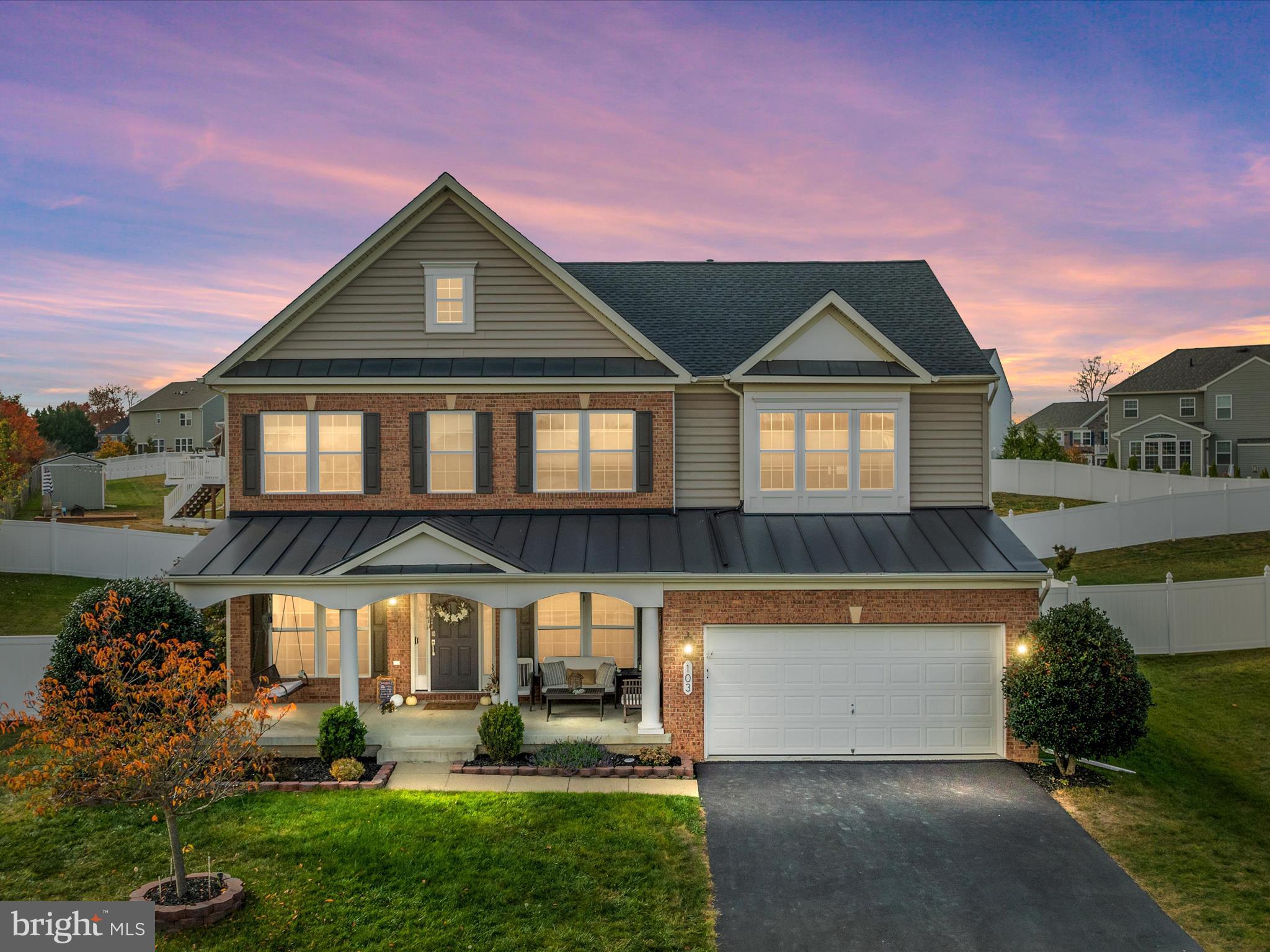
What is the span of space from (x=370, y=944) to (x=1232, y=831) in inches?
471

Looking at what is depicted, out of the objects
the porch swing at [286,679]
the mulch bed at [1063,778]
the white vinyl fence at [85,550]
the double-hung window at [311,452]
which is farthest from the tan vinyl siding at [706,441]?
the white vinyl fence at [85,550]

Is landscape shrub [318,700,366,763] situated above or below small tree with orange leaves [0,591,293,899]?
below

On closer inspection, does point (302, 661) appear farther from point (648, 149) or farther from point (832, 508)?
point (648, 149)

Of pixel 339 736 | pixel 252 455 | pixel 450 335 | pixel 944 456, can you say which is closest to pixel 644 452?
pixel 450 335

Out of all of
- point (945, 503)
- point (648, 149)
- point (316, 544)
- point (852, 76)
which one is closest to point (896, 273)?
point (852, 76)

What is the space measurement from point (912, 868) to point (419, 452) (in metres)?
11.7

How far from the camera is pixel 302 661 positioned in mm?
16156

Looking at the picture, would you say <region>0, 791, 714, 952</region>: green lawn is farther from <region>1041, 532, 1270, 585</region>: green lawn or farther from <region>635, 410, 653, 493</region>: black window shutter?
<region>1041, 532, 1270, 585</region>: green lawn

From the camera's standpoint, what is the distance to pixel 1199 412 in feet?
146

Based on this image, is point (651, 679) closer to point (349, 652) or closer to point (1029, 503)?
point (349, 652)

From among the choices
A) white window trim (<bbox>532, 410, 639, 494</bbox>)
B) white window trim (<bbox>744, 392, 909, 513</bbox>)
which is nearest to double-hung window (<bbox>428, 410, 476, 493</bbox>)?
white window trim (<bbox>532, 410, 639, 494</bbox>)

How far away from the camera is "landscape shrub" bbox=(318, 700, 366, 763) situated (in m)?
12.7

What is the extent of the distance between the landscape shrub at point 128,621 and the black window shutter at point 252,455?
10.1 ft

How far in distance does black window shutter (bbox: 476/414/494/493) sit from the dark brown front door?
2.73 meters
